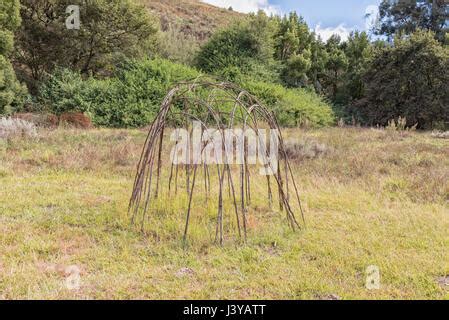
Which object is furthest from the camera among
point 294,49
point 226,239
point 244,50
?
point 294,49

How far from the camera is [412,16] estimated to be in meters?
20.0

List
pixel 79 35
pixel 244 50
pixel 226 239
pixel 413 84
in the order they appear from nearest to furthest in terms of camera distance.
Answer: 1. pixel 226 239
2. pixel 79 35
3. pixel 413 84
4. pixel 244 50

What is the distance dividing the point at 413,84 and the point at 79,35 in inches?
436

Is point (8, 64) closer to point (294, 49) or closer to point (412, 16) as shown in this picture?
point (294, 49)

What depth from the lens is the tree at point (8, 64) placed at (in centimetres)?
976

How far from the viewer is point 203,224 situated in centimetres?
373

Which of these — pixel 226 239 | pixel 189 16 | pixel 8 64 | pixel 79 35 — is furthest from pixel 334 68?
pixel 226 239

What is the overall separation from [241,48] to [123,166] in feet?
31.6

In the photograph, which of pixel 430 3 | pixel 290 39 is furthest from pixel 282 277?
pixel 430 3

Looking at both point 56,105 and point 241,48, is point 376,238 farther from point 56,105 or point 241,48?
point 241,48

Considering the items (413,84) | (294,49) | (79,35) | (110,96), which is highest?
(294,49)

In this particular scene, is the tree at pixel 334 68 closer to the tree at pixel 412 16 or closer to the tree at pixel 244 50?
the tree at pixel 244 50

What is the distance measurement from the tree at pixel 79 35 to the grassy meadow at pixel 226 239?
23.7 feet

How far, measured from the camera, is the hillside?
21.7 metres
